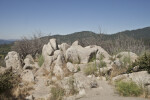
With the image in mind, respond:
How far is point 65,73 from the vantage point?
1042 cm

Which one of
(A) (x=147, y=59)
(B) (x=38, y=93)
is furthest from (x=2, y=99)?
(A) (x=147, y=59)

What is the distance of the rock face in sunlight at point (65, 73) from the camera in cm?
776

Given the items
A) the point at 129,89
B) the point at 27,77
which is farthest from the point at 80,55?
the point at 129,89

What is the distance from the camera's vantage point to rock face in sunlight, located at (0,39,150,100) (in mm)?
7757

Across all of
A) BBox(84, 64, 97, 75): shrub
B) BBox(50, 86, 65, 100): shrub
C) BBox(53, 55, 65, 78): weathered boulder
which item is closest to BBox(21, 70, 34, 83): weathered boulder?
BBox(53, 55, 65, 78): weathered boulder

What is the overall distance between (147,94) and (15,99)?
667 centimetres

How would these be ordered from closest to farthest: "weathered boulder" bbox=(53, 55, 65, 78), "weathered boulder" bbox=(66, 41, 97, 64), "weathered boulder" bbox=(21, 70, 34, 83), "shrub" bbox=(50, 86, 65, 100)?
"shrub" bbox=(50, 86, 65, 100) < "weathered boulder" bbox=(21, 70, 34, 83) < "weathered boulder" bbox=(53, 55, 65, 78) < "weathered boulder" bbox=(66, 41, 97, 64)

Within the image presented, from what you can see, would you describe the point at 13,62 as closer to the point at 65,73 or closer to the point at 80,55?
the point at 65,73

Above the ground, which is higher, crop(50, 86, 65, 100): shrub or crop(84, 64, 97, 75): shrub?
crop(84, 64, 97, 75): shrub

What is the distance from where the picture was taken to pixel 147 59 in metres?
8.36

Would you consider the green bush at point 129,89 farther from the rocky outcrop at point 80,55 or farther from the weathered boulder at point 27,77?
the weathered boulder at point 27,77

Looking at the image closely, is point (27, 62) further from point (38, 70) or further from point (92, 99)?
point (92, 99)

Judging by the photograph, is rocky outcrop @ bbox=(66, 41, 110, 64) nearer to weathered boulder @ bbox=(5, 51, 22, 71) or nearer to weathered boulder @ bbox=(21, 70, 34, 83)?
weathered boulder @ bbox=(21, 70, 34, 83)

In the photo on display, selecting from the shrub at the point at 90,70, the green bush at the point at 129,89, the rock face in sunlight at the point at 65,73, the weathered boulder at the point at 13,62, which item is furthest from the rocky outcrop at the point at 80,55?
the green bush at the point at 129,89
